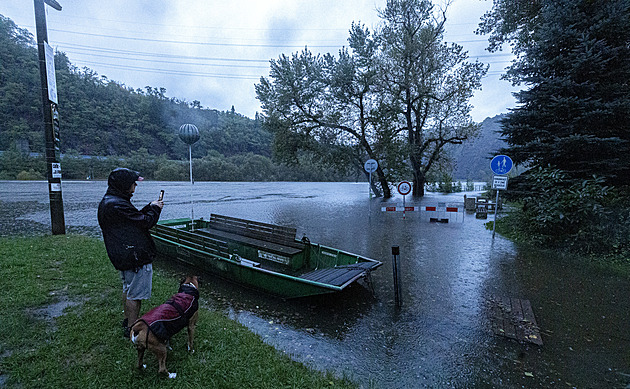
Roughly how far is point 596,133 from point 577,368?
25.9 ft

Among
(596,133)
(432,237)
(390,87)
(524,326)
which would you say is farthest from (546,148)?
(390,87)

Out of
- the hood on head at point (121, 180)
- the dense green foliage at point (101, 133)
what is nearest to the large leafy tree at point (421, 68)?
the hood on head at point (121, 180)

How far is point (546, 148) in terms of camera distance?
8305 millimetres

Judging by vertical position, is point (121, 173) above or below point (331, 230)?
above

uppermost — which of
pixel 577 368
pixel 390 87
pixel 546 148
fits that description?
pixel 390 87

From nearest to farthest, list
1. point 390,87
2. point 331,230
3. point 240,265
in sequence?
1. point 240,265
2. point 331,230
3. point 390,87

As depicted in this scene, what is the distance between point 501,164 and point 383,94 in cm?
1430

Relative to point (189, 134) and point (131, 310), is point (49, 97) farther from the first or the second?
point (131, 310)

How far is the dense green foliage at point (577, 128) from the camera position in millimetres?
6812

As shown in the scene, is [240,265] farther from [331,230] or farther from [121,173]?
[331,230]

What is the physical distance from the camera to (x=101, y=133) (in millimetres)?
74500

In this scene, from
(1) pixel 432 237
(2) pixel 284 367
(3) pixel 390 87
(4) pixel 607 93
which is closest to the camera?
(2) pixel 284 367

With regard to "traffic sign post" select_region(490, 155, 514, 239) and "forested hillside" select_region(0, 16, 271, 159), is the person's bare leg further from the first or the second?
"forested hillside" select_region(0, 16, 271, 159)

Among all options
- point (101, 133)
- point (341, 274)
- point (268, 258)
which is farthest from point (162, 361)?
point (101, 133)
